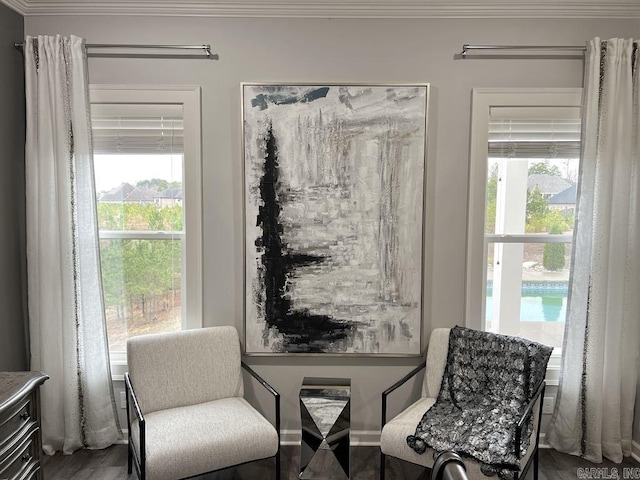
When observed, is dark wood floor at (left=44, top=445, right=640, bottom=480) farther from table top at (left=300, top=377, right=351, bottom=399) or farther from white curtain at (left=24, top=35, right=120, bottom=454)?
table top at (left=300, top=377, right=351, bottom=399)

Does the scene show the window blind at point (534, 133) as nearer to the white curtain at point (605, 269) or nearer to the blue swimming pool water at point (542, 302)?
the white curtain at point (605, 269)

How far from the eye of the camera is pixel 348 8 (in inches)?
108

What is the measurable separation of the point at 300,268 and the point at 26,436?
63.1 inches

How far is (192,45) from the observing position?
9.12ft

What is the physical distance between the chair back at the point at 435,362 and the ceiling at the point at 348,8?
1966 mm

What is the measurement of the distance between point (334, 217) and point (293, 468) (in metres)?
1.52

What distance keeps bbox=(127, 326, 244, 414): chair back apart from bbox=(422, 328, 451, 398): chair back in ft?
3.77

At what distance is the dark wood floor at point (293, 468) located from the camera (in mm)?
2617

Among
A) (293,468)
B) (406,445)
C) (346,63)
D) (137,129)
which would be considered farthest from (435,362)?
(137,129)

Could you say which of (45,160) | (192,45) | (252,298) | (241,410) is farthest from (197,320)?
(192,45)

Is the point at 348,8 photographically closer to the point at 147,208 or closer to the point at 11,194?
the point at 147,208

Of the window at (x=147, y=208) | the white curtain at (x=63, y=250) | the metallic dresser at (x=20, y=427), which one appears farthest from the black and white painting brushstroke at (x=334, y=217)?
the metallic dresser at (x=20, y=427)

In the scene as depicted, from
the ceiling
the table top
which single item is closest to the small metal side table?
the table top

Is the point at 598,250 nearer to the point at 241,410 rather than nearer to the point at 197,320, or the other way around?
the point at 241,410
